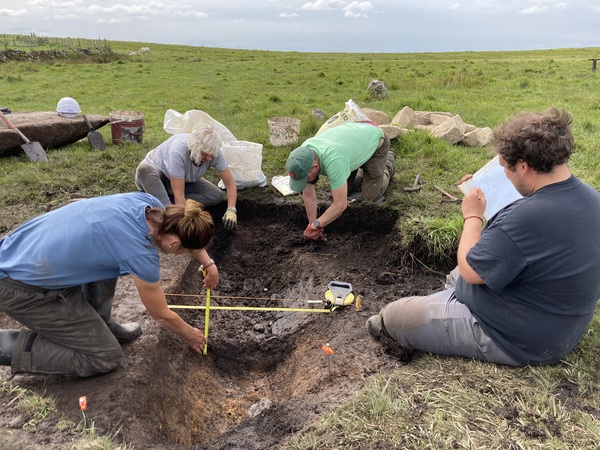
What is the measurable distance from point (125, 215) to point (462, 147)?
237 inches

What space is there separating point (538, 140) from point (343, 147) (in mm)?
2600

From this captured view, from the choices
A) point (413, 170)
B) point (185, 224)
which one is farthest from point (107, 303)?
point (413, 170)

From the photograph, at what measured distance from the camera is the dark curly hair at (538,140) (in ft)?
7.22

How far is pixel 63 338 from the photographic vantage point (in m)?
2.89

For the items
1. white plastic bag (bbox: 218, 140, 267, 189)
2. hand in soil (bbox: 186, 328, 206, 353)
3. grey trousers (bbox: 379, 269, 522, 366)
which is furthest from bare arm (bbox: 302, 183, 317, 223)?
hand in soil (bbox: 186, 328, 206, 353)

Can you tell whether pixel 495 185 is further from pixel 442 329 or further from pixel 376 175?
pixel 376 175

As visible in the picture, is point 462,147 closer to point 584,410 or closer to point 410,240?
point 410,240

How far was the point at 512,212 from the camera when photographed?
2279 millimetres

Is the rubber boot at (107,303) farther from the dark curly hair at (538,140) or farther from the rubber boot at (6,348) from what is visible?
the dark curly hair at (538,140)

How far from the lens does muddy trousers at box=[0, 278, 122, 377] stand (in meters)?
2.79

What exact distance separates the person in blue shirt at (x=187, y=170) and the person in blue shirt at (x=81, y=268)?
178 cm

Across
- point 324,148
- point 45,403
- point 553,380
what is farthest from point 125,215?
point 553,380

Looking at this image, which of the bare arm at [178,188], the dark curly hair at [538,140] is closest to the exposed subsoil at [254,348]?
the bare arm at [178,188]

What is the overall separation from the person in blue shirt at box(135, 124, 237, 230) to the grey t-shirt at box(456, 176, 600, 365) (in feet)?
10.0
